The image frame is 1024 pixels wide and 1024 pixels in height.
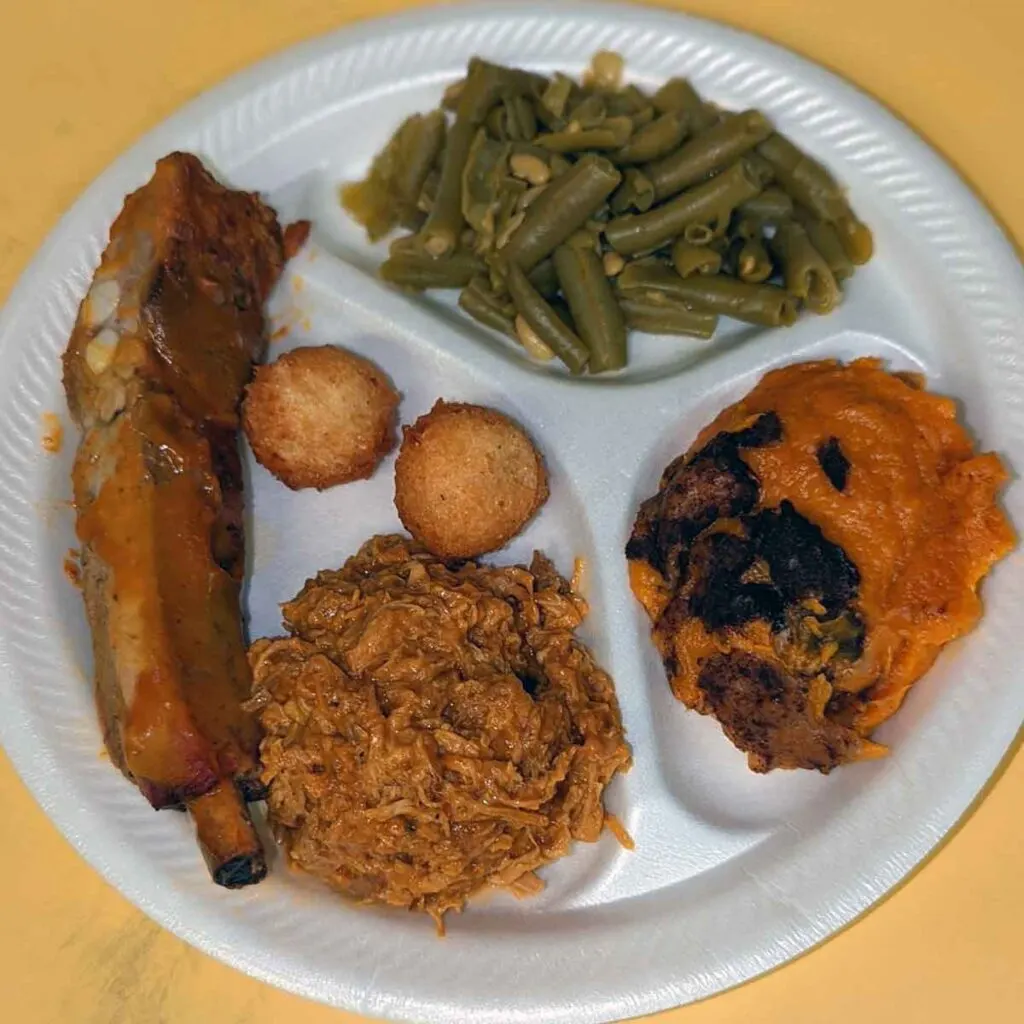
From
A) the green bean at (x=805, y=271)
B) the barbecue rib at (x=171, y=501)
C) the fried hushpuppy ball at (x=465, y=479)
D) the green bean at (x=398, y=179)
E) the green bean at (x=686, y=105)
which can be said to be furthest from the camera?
the green bean at (x=398, y=179)

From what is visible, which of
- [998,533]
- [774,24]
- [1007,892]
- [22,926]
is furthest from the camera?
[774,24]

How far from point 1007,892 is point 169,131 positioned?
3.53 metres

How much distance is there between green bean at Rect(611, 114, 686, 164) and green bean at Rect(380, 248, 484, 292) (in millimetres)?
564

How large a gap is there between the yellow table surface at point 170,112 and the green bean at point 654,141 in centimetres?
63

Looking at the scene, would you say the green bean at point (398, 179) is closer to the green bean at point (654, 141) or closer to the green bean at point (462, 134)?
the green bean at point (462, 134)

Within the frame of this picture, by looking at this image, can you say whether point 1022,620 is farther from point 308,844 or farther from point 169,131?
point 169,131

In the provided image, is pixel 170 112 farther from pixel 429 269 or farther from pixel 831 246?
pixel 831 246

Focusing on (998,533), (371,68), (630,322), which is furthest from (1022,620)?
(371,68)

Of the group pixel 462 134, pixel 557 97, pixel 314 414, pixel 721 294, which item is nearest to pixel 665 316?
pixel 721 294

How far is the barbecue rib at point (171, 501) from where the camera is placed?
251 centimetres

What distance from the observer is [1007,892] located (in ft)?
9.25

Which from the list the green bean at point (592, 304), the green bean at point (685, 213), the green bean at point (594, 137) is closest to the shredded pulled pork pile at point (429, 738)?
the green bean at point (592, 304)

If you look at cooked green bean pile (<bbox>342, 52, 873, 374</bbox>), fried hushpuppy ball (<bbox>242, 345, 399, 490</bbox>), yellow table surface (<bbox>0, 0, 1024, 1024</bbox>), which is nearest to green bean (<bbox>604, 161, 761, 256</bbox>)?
cooked green bean pile (<bbox>342, 52, 873, 374</bbox>)

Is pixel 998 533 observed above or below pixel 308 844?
above
